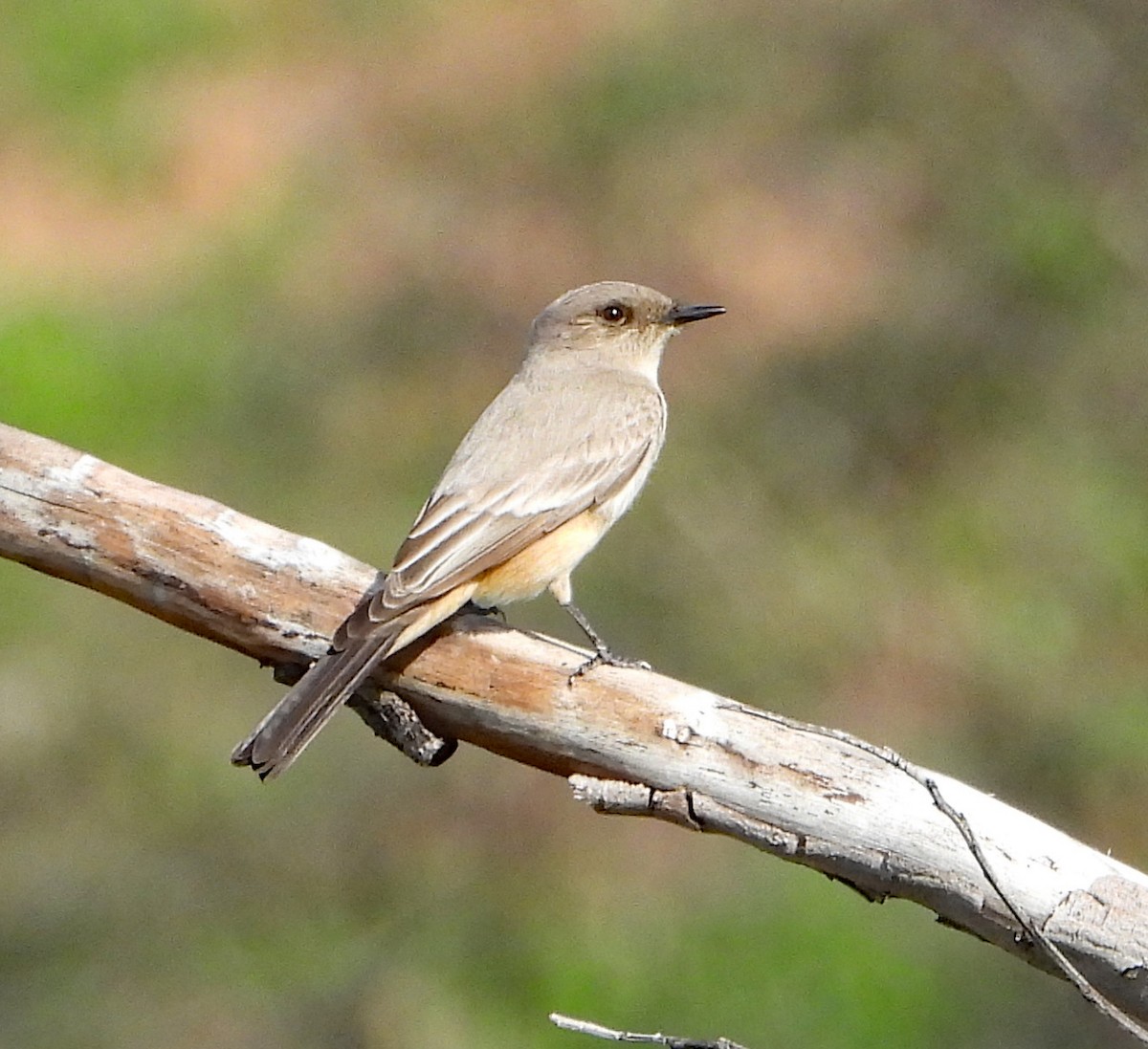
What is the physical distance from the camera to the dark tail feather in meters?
4.96

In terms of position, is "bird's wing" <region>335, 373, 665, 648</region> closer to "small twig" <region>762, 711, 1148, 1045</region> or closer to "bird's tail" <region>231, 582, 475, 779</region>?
"bird's tail" <region>231, 582, 475, 779</region>

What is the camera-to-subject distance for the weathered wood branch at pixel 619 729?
436 centimetres

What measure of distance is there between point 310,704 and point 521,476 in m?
1.50

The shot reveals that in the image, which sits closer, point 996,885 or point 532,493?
point 996,885

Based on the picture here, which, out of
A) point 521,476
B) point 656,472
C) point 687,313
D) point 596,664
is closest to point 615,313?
point 687,313

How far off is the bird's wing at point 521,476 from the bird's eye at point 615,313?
0.28 m

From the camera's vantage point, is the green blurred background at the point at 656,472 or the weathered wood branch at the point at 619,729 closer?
the weathered wood branch at the point at 619,729

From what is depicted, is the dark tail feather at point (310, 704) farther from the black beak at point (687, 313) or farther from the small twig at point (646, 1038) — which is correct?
the black beak at point (687, 313)

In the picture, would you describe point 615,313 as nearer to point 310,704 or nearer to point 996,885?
point 310,704

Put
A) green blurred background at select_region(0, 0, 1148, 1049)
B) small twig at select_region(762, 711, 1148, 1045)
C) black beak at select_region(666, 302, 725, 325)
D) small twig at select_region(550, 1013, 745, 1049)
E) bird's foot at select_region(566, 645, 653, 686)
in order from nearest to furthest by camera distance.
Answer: small twig at select_region(550, 1013, 745, 1049), small twig at select_region(762, 711, 1148, 1045), bird's foot at select_region(566, 645, 653, 686), black beak at select_region(666, 302, 725, 325), green blurred background at select_region(0, 0, 1148, 1049)

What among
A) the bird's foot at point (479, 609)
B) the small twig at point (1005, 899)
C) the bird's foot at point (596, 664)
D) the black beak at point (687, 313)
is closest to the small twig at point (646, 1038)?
the small twig at point (1005, 899)

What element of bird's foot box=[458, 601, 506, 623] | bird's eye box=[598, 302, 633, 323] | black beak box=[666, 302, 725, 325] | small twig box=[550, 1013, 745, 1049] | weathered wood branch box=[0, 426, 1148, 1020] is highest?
black beak box=[666, 302, 725, 325]

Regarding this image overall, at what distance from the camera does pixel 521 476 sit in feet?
20.5

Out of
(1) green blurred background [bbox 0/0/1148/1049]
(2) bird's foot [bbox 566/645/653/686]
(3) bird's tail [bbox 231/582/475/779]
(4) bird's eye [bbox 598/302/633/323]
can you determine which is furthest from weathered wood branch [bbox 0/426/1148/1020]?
(1) green blurred background [bbox 0/0/1148/1049]
